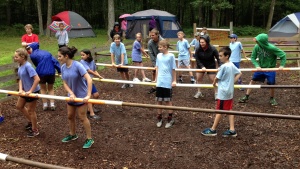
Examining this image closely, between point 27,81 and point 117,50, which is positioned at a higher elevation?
point 117,50

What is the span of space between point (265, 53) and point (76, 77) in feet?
13.9

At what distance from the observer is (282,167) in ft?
→ 11.9

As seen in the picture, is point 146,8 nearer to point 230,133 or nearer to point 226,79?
point 226,79

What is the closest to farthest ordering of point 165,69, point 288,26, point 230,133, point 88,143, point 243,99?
point 88,143 → point 230,133 → point 165,69 → point 243,99 → point 288,26

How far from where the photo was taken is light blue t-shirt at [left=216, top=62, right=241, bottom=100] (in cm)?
445

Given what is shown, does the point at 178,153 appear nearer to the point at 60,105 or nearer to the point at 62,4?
the point at 60,105

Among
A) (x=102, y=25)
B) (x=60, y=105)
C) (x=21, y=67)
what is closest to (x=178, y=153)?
(x=21, y=67)

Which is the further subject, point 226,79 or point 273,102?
point 273,102

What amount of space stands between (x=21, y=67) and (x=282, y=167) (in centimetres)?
429

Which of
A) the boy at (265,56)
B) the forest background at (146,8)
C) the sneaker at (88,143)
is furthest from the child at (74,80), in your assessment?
the forest background at (146,8)

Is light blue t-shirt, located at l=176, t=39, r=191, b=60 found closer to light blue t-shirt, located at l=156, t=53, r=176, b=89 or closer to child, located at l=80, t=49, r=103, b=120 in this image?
child, located at l=80, t=49, r=103, b=120

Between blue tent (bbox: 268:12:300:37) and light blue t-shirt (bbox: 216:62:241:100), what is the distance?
568 inches

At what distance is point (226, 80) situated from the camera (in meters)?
4.48

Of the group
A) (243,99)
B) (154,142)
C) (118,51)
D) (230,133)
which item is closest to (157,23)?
(118,51)
